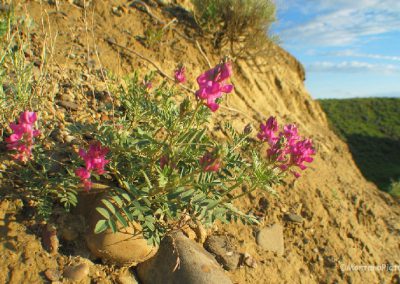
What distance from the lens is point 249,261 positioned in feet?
10.5

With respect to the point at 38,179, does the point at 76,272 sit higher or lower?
lower

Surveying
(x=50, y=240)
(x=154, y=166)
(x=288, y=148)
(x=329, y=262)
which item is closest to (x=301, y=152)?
(x=288, y=148)

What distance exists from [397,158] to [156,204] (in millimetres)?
18946

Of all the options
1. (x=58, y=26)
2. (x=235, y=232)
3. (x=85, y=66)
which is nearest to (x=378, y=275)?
(x=235, y=232)

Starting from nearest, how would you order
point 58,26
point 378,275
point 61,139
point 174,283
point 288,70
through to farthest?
point 174,283
point 61,139
point 378,275
point 58,26
point 288,70

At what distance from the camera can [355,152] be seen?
61.3ft

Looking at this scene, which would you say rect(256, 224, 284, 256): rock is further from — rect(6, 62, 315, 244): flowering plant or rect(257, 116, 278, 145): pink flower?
rect(257, 116, 278, 145): pink flower

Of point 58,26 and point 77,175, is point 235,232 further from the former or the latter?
point 58,26

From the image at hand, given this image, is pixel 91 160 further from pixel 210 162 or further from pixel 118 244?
pixel 210 162

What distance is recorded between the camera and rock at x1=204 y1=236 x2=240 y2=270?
307 centimetres

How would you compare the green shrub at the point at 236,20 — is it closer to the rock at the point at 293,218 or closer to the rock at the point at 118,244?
Answer: the rock at the point at 293,218

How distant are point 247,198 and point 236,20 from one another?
3.16 m

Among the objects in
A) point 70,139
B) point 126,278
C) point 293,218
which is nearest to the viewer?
point 126,278

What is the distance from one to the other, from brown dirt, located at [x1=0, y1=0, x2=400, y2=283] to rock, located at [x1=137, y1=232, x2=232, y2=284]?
10.5 inches
